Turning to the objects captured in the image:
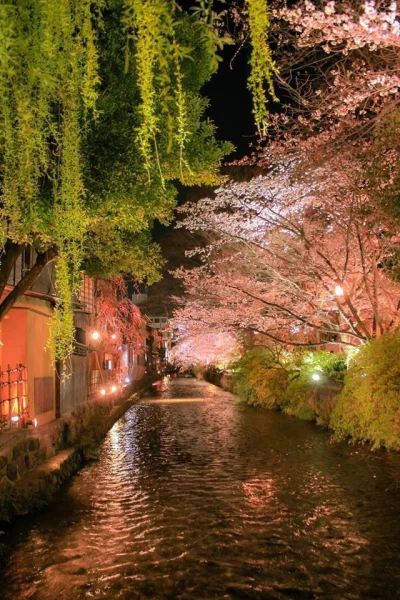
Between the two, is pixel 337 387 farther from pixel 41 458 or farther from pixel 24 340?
pixel 41 458

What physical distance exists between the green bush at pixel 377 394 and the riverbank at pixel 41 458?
809 centimetres

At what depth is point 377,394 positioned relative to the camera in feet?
45.2

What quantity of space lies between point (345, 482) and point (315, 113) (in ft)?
28.2

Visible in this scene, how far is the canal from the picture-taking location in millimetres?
6023

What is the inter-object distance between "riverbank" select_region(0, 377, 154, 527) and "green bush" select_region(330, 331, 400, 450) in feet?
26.5

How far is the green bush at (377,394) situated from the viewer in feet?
44.2

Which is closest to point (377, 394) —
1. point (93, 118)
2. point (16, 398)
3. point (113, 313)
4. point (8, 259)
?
point (16, 398)

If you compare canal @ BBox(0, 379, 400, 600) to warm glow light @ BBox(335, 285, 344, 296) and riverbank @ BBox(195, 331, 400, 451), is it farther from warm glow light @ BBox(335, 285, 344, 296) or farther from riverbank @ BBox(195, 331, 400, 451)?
warm glow light @ BBox(335, 285, 344, 296)

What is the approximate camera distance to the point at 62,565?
6617 millimetres

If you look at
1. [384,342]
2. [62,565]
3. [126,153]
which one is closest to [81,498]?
[62,565]

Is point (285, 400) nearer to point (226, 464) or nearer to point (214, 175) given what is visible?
point (226, 464)

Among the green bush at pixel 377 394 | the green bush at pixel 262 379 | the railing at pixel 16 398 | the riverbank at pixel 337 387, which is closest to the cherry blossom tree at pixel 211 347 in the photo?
the riverbank at pixel 337 387

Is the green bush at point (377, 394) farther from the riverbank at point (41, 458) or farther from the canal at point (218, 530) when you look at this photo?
the riverbank at point (41, 458)

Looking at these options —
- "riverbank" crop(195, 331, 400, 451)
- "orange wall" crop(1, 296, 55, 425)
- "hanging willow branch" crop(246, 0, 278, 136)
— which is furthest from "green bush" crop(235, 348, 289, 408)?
"hanging willow branch" crop(246, 0, 278, 136)
